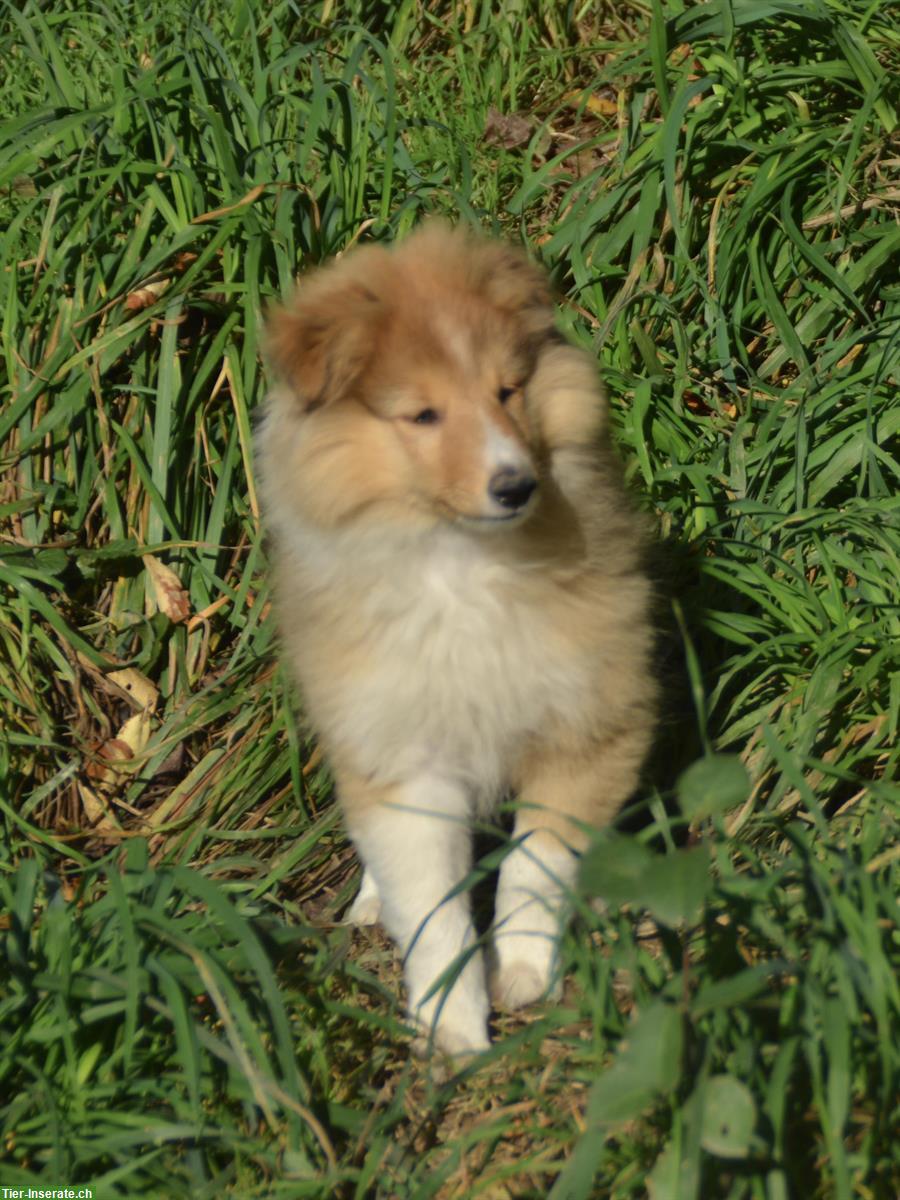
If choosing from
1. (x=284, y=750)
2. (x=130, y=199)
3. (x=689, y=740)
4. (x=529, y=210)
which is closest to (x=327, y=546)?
(x=284, y=750)

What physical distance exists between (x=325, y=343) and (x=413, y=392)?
→ 0.66ft

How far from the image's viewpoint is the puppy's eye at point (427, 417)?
2.64m

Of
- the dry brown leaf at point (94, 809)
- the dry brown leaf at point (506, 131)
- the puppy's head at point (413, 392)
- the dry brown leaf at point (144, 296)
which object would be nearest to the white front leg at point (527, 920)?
the puppy's head at point (413, 392)

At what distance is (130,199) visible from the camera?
4.04m

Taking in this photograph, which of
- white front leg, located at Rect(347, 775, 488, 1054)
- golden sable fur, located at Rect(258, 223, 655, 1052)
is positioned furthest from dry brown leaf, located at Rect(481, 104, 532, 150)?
white front leg, located at Rect(347, 775, 488, 1054)

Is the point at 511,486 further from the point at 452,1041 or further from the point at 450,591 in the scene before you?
the point at 452,1041

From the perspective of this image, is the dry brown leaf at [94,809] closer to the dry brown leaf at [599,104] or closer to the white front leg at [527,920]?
the white front leg at [527,920]

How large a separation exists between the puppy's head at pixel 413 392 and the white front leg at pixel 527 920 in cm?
76

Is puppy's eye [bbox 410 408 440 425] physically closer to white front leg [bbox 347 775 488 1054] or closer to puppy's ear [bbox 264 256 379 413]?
puppy's ear [bbox 264 256 379 413]

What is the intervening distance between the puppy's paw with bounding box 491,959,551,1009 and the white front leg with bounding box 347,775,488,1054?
93 millimetres

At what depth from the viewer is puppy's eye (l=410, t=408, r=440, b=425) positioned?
2.64m

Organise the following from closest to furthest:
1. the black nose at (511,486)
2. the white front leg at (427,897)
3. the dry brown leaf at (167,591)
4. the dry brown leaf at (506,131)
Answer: the black nose at (511,486) < the white front leg at (427,897) < the dry brown leaf at (167,591) < the dry brown leaf at (506,131)

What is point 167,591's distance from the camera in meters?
3.89

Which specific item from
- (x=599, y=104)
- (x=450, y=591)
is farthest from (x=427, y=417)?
(x=599, y=104)
